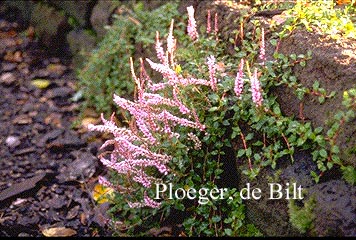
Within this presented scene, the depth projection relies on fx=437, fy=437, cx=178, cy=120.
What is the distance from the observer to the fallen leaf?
322 cm

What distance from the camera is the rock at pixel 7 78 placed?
5.27 metres

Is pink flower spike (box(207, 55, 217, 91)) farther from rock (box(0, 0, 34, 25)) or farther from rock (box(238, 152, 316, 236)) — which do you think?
rock (box(0, 0, 34, 25))

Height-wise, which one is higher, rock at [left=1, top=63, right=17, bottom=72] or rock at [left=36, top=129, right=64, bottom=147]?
rock at [left=1, top=63, right=17, bottom=72]

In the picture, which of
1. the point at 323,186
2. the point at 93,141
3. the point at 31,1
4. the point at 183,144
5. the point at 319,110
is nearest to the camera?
the point at 323,186

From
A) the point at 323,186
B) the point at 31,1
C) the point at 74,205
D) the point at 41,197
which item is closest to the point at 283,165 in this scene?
the point at 323,186

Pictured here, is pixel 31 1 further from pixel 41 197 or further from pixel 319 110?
pixel 319 110

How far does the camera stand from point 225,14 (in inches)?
142

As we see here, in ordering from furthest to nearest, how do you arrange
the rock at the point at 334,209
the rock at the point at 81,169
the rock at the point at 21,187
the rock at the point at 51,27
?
1. the rock at the point at 51,27
2. the rock at the point at 81,169
3. the rock at the point at 21,187
4. the rock at the point at 334,209

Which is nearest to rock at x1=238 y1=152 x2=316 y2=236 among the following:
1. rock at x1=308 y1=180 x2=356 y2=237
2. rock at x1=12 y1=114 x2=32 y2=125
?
rock at x1=308 y1=180 x2=356 y2=237

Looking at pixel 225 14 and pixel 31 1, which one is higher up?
pixel 31 1

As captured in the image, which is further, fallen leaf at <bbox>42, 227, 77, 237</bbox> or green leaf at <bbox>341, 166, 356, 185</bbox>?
fallen leaf at <bbox>42, 227, 77, 237</bbox>

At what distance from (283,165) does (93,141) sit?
2.25 m

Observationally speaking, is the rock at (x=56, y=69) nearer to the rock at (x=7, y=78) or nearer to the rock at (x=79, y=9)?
the rock at (x=7, y=78)

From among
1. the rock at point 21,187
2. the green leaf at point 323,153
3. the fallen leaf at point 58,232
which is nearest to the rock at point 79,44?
the rock at point 21,187
